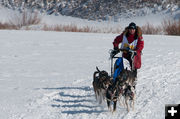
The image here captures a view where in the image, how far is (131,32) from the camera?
20.4ft

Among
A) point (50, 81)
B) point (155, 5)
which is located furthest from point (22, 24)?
point (50, 81)

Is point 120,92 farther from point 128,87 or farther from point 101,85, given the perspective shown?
point 101,85

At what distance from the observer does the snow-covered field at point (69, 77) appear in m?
5.86

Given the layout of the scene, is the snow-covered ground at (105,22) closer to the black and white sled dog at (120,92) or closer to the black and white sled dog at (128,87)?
the black and white sled dog at (128,87)

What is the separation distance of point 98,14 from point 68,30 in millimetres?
8016

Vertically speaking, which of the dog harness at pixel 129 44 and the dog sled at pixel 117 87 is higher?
the dog harness at pixel 129 44

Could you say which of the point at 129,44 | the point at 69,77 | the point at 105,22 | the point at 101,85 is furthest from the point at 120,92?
the point at 105,22

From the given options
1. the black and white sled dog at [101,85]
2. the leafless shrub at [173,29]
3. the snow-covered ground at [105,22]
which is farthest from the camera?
the snow-covered ground at [105,22]

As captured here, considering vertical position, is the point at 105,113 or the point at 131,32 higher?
the point at 131,32

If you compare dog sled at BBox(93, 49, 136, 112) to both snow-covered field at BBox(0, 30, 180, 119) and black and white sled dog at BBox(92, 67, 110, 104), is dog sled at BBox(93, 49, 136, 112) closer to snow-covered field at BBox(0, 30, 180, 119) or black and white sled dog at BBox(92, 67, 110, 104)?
black and white sled dog at BBox(92, 67, 110, 104)

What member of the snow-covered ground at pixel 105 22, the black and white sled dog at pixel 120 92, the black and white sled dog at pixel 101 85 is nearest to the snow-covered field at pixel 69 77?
the black and white sled dog at pixel 101 85

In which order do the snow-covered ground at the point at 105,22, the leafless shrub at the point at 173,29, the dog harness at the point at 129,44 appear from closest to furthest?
the dog harness at the point at 129,44, the leafless shrub at the point at 173,29, the snow-covered ground at the point at 105,22

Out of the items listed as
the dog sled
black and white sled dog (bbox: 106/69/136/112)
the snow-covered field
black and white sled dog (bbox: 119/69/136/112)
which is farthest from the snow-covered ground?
black and white sled dog (bbox: 106/69/136/112)

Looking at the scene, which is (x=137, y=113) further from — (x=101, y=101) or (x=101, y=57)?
(x=101, y=57)
